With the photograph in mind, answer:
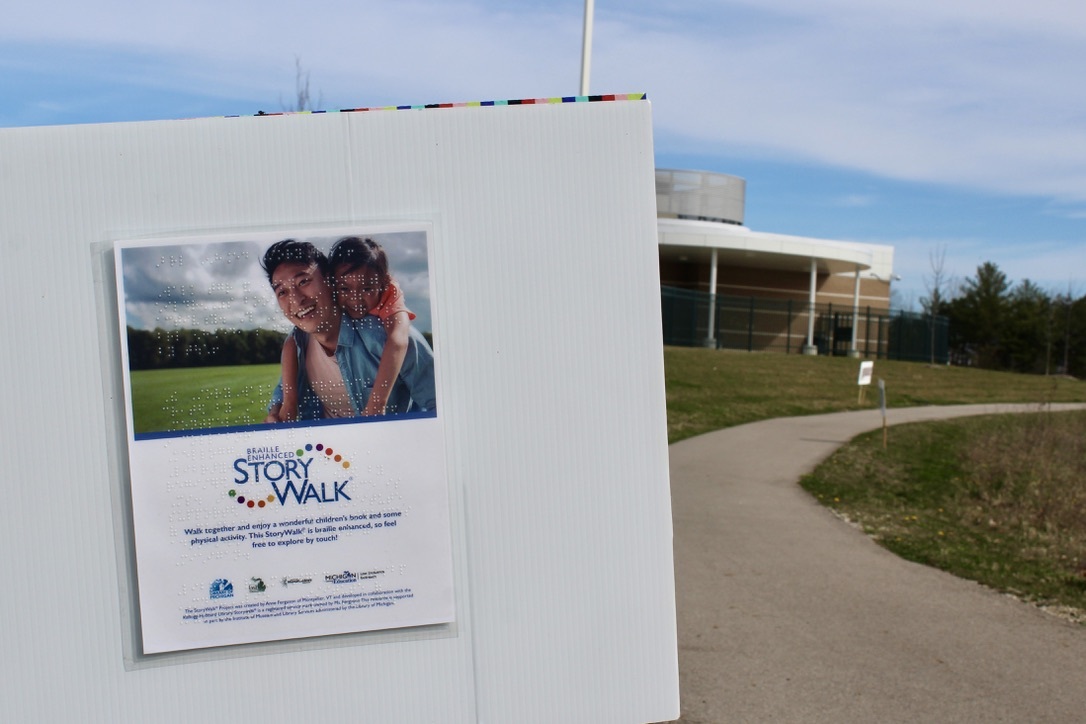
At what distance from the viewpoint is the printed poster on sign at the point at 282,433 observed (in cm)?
376

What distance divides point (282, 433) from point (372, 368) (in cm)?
43

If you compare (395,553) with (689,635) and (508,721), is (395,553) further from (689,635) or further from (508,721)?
(689,635)

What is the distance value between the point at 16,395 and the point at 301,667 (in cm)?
153

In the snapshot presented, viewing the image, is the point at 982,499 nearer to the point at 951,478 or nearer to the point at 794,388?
the point at 951,478

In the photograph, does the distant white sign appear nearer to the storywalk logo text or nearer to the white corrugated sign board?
the white corrugated sign board

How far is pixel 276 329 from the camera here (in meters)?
3.82

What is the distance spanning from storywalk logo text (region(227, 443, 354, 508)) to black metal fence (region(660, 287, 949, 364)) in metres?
30.8

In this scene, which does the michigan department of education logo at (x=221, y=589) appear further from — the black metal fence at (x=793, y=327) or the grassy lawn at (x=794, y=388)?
the black metal fence at (x=793, y=327)

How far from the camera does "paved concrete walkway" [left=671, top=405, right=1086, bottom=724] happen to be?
17.4ft

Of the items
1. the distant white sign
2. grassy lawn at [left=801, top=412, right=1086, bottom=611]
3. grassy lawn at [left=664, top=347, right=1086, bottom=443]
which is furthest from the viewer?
grassy lawn at [left=664, top=347, right=1086, bottom=443]

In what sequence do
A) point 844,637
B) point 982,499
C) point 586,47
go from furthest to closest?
point 982,499 → point 586,47 → point 844,637

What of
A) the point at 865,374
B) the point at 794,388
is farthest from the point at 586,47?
the point at 794,388

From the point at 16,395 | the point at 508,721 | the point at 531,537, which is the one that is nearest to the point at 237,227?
the point at 16,395

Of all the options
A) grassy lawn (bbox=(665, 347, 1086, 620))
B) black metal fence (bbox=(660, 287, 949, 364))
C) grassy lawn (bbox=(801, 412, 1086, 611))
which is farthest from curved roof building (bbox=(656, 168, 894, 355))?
grassy lawn (bbox=(801, 412, 1086, 611))
